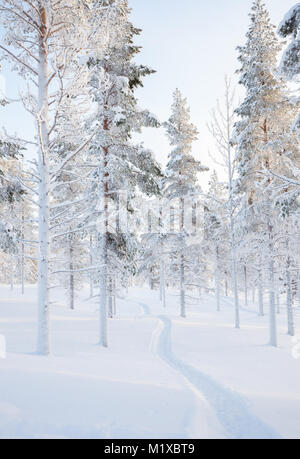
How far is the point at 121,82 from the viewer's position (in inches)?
423

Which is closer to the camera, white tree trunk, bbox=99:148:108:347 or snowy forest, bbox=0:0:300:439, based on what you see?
snowy forest, bbox=0:0:300:439

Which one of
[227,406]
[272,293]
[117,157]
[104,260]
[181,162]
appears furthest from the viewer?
[181,162]

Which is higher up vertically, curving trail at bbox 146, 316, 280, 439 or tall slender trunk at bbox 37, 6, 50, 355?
tall slender trunk at bbox 37, 6, 50, 355

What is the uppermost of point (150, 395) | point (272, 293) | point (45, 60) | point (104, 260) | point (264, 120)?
point (264, 120)

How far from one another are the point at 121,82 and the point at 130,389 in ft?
34.5

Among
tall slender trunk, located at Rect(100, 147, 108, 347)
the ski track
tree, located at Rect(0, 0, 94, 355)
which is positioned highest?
tree, located at Rect(0, 0, 94, 355)

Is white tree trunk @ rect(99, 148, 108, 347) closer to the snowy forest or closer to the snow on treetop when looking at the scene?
the snowy forest

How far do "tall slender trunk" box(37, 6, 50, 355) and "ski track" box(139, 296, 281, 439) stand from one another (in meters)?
4.02

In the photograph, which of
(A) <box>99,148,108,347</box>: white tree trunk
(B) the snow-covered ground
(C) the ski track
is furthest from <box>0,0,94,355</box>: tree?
(C) the ski track

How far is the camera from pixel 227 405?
547cm

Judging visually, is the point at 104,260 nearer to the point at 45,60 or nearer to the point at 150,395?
the point at 150,395

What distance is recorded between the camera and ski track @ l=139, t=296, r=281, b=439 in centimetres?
430

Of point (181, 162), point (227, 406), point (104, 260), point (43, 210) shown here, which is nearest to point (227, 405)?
point (227, 406)

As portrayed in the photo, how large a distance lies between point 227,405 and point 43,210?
6.33 m
